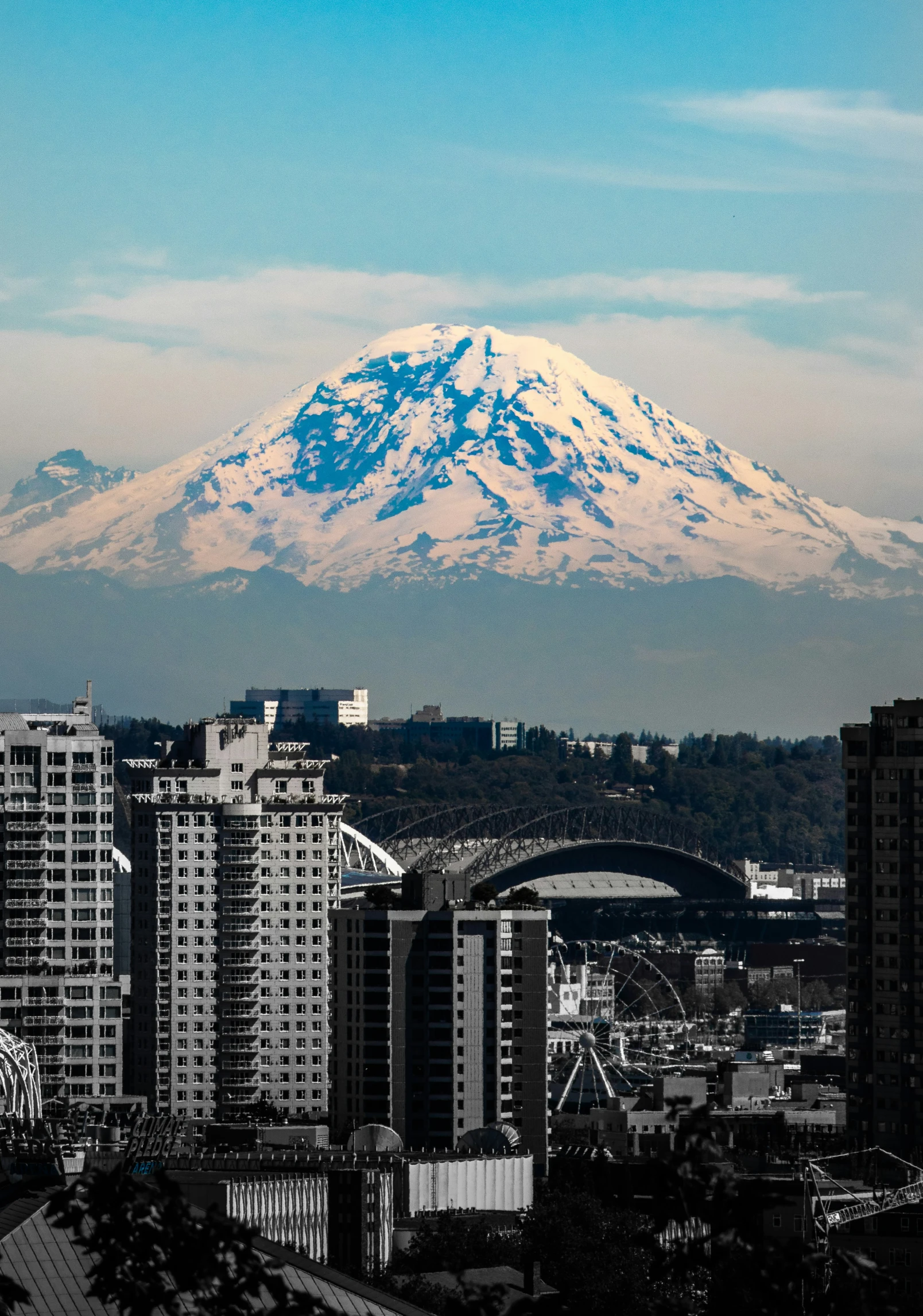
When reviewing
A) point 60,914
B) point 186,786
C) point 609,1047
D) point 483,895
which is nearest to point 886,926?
point 483,895

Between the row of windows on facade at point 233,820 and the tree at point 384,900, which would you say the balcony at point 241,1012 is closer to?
the tree at point 384,900

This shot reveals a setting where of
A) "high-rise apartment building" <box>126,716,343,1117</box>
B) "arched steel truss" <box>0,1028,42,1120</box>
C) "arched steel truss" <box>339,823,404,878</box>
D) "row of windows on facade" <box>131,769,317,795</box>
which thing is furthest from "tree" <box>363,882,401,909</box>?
"arched steel truss" <box>339,823,404,878</box>

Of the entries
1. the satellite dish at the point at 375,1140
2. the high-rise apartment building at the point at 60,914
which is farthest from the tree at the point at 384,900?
the satellite dish at the point at 375,1140

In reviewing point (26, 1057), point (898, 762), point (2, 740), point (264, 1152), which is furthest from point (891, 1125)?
point (2, 740)

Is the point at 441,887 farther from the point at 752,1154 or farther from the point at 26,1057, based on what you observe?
the point at 26,1057

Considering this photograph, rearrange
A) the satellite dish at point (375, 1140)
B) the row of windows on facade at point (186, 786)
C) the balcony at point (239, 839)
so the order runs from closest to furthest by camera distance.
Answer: the satellite dish at point (375, 1140), the balcony at point (239, 839), the row of windows on facade at point (186, 786)
